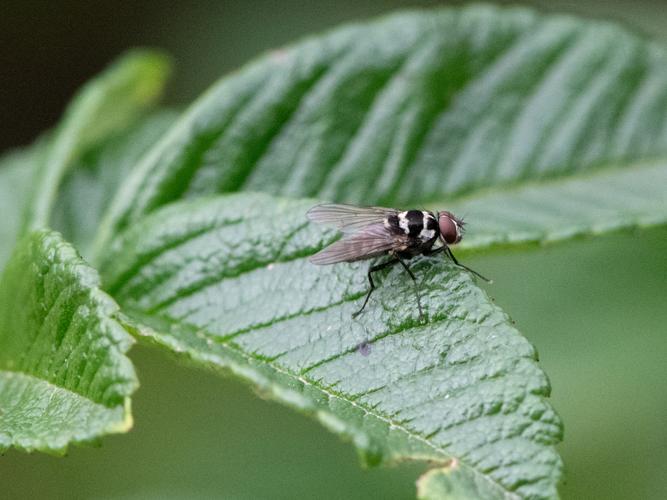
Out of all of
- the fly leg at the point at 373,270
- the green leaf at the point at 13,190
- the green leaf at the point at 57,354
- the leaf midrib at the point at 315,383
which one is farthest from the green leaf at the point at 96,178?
the fly leg at the point at 373,270

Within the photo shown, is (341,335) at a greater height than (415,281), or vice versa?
(415,281)

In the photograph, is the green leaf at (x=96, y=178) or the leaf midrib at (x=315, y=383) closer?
the leaf midrib at (x=315, y=383)

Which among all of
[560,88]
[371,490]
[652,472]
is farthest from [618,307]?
[371,490]

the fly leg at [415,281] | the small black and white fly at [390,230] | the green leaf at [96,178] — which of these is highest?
the green leaf at [96,178]

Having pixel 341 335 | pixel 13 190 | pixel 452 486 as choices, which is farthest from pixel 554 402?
pixel 13 190

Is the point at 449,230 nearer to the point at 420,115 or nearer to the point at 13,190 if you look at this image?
the point at 420,115

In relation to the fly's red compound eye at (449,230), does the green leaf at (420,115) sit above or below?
above

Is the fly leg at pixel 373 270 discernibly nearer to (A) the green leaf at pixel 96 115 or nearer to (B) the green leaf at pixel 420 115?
(B) the green leaf at pixel 420 115
